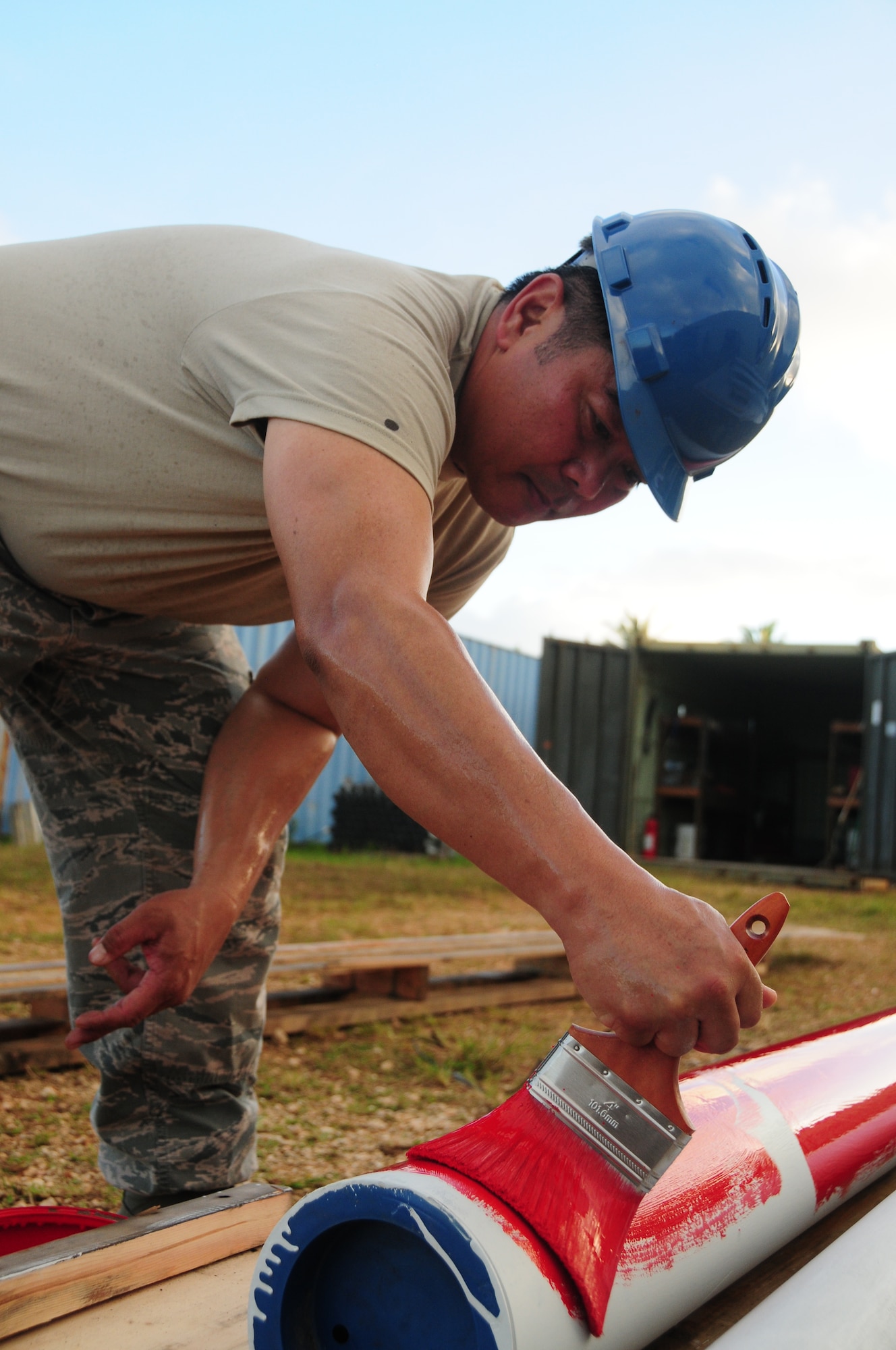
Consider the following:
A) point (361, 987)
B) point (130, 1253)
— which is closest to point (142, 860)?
point (130, 1253)

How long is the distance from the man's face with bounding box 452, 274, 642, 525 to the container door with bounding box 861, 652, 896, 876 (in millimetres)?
10055

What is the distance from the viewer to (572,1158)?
928mm

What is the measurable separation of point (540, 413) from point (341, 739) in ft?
31.8

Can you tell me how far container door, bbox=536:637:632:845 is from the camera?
37.7ft

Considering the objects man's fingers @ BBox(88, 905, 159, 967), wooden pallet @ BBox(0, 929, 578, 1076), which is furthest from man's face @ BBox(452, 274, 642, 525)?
wooden pallet @ BBox(0, 929, 578, 1076)

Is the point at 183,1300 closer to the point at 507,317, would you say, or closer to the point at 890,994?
the point at 507,317

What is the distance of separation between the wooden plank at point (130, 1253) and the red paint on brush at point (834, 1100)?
28.1 inches

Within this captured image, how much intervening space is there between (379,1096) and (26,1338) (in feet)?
6.78

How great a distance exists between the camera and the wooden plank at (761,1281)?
115 centimetres

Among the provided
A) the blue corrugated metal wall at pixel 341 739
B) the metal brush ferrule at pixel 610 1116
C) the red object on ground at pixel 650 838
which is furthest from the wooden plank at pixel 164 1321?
the red object on ground at pixel 650 838

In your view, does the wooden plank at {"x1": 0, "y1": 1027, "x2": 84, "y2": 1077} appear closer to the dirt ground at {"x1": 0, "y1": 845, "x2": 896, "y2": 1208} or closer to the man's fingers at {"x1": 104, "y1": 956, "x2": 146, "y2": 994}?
the dirt ground at {"x1": 0, "y1": 845, "x2": 896, "y2": 1208}

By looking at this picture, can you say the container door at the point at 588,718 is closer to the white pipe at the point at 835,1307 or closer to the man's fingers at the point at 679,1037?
the white pipe at the point at 835,1307

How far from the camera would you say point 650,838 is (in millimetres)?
11953

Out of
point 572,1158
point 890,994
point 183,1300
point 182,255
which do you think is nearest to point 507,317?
point 182,255
